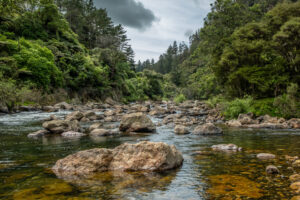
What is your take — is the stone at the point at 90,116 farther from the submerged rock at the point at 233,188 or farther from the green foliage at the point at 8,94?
the submerged rock at the point at 233,188

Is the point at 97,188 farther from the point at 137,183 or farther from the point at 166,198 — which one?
the point at 166,198

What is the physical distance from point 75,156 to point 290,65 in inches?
900

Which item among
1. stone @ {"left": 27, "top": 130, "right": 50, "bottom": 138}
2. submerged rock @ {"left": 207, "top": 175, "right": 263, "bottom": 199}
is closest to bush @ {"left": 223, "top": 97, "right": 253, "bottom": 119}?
stone @ {"left": 27, "top": 130, "right": 50, "bottom": 138}

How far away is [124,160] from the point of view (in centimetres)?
628

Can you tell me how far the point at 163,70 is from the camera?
13212 cm

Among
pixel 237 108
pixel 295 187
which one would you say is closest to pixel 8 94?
pixel 237 108

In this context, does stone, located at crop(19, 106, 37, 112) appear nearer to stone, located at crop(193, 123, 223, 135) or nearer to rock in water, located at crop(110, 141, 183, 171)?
stone, located at crop(193, 123, 223, 135)

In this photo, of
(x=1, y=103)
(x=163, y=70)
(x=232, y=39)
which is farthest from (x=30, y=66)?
(x=163, y=70)

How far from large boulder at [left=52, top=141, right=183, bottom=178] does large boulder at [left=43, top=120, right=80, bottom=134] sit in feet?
23.9

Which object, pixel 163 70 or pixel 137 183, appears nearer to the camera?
pixel 137 183

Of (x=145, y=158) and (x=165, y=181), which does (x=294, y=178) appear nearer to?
(x=165, y=181)

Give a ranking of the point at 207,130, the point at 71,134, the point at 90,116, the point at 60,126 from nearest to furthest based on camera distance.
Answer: the point at 71,134 → the point at 207,130 → the point at 60,126 → the point at 90,116

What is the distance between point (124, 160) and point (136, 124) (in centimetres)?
772

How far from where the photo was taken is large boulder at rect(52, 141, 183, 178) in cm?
604
